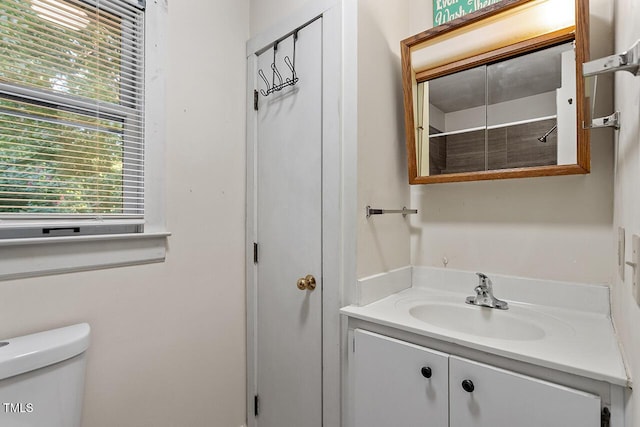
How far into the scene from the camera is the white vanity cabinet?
809mm

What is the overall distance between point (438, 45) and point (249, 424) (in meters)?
2.01

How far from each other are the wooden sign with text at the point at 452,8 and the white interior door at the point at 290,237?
0.62 metres

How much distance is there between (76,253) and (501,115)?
169 centimetres

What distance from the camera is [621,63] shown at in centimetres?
58

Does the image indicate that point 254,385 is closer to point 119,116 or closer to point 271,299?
point 271,299

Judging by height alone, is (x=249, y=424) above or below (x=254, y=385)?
below

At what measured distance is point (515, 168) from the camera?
49.6 inches

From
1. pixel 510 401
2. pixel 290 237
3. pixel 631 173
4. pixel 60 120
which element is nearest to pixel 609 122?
pixel 631 173

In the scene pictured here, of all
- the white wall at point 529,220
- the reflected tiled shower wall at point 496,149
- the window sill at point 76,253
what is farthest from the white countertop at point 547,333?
the window sill at point 76,253

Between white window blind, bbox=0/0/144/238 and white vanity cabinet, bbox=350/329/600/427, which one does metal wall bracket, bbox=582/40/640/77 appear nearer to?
white vanity cabinet, bbox=350/329/600/427

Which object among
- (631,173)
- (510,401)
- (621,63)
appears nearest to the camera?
(621,63)

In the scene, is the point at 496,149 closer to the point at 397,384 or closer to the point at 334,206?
the point at 334,206

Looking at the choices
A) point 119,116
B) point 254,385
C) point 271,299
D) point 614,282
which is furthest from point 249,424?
point 614,282

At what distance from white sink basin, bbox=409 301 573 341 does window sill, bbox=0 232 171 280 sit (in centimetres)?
108
